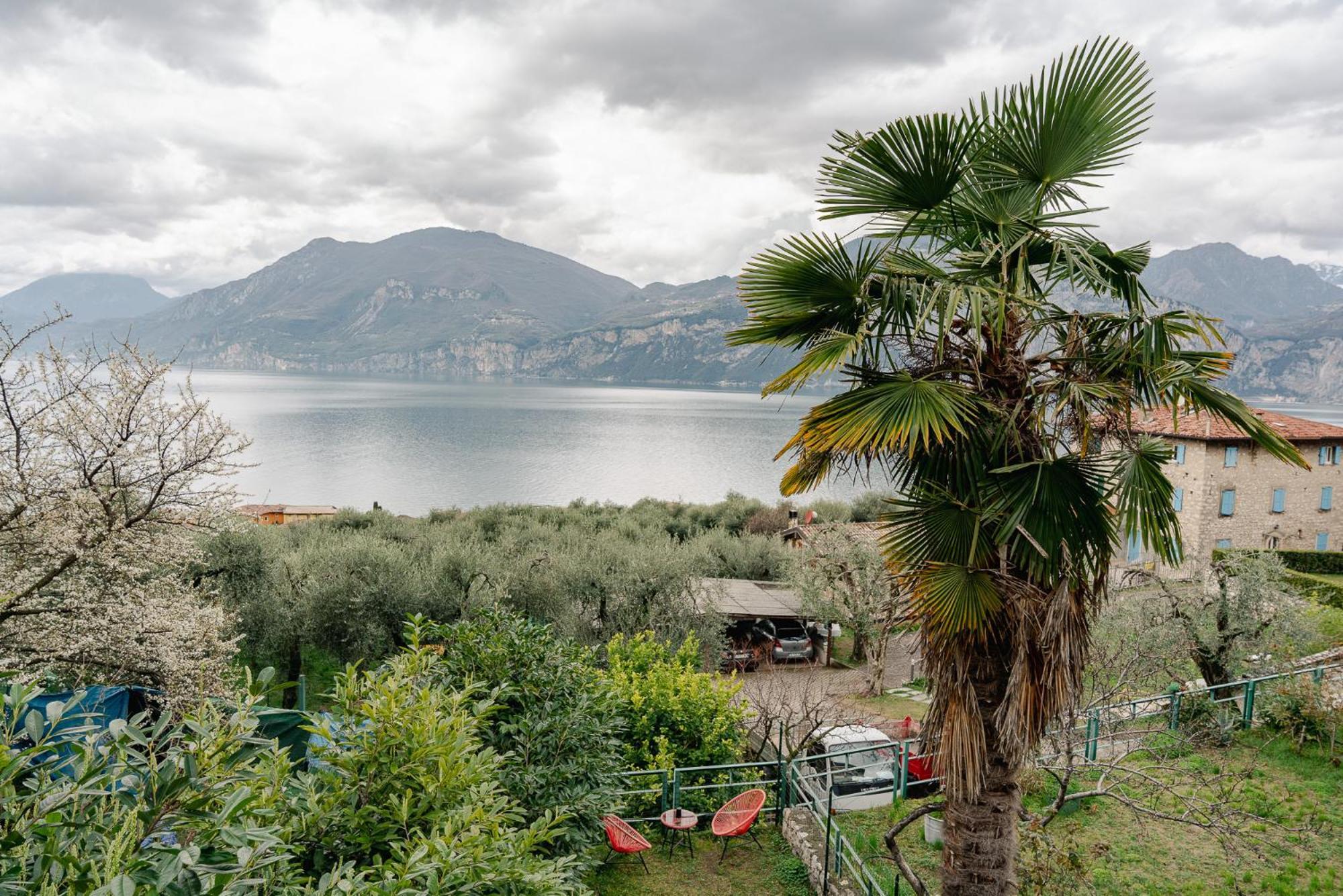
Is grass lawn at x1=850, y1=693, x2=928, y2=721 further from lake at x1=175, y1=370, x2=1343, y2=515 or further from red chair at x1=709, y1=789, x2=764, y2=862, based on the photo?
lake at x1=175, y1=370, x2=1343, y2=515

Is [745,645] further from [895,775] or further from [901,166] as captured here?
[901,166]

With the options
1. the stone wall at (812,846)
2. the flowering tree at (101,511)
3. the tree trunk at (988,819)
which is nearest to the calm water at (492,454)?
the stone wall at (812,846)

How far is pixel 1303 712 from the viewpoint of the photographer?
516 inches

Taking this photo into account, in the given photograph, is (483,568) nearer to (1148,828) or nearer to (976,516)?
(1148,828)

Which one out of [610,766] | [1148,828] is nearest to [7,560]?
[610,766]

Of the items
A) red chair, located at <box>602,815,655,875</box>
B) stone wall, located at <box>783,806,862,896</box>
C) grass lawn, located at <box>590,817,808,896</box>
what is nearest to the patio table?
grass lawn, located at <box>590,817,808,896</box>

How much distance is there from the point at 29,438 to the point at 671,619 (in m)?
15.2

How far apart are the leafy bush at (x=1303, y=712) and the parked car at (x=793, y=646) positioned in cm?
1253

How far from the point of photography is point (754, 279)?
5191 millimetres

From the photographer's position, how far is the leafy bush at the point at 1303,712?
1281 centimetres

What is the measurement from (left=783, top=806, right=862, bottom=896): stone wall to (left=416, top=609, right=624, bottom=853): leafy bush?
361 cm

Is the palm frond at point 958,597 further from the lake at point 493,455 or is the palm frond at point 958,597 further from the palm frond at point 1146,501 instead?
the lake at point 493,455

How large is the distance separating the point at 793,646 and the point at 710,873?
44.5 feet

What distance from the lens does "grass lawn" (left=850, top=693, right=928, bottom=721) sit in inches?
754
